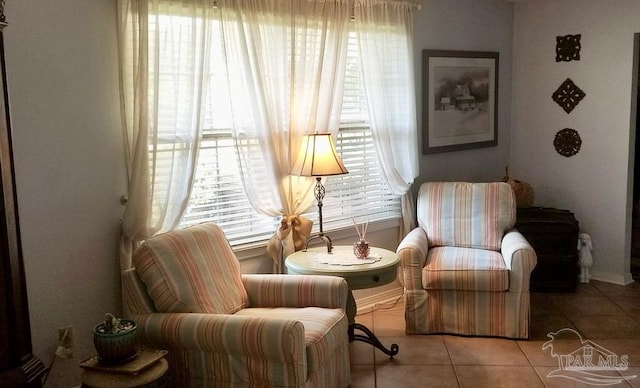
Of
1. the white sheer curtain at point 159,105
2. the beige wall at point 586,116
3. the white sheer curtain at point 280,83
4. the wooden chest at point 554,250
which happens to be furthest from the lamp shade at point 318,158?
the beige wall at point 586,116

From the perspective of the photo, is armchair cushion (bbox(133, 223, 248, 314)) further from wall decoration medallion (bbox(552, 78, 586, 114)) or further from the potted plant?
wall decoration medallion (bbox(552, 78, 586, 114))

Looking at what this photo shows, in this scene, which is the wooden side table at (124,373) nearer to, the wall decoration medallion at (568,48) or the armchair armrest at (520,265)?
the armchair armrest at (520,265)

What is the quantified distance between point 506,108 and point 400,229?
1.55m

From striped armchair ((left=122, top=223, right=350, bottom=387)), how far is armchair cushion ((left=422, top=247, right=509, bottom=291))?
888 mm

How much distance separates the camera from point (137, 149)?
3.01 metres

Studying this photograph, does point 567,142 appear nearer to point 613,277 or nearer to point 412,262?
point 613,277

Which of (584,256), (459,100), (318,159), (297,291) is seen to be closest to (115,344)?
(297,291)

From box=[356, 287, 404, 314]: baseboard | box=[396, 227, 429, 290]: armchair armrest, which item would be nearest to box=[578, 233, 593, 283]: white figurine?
box=[356, 287, 404, 314]: baseboard

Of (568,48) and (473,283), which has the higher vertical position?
(568,48)

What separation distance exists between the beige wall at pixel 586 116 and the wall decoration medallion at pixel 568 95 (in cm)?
4

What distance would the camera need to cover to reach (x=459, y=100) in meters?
4.74

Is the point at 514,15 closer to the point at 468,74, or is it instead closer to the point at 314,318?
the point at 468,74

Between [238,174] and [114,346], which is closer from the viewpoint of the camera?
[114,346]

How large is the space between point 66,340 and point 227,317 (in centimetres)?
81
